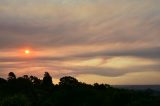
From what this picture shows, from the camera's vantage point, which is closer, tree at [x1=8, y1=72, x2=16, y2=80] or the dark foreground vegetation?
the dark foreground vegetation

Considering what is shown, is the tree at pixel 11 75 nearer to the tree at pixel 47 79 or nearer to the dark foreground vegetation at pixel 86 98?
the tree at pixel 47 79

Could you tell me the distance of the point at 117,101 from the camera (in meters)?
63.5

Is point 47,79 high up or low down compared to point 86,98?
up

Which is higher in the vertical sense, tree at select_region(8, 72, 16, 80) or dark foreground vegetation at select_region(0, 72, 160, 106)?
tree at select_region(8, 72, 16, 80)

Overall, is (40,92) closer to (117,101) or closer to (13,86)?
(13,86)

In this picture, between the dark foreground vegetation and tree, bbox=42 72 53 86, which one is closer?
the dark foreground vegetation

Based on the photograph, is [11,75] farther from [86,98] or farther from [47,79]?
[86,98]

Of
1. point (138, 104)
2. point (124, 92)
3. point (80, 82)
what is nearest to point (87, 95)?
point (124, 92)

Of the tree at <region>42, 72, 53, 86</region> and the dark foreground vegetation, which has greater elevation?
the tree at <region>42, 72, 53, 86</region>

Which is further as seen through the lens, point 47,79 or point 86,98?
point 47,79

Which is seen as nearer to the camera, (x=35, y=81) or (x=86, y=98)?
(x=86, y=98)

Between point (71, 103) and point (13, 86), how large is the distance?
25.8 metres

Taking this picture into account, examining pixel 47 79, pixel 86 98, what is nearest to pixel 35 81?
pixel 47 79

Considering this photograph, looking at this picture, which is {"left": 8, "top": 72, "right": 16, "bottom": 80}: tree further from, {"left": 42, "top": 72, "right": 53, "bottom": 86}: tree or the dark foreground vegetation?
the dark foreground vegetation
